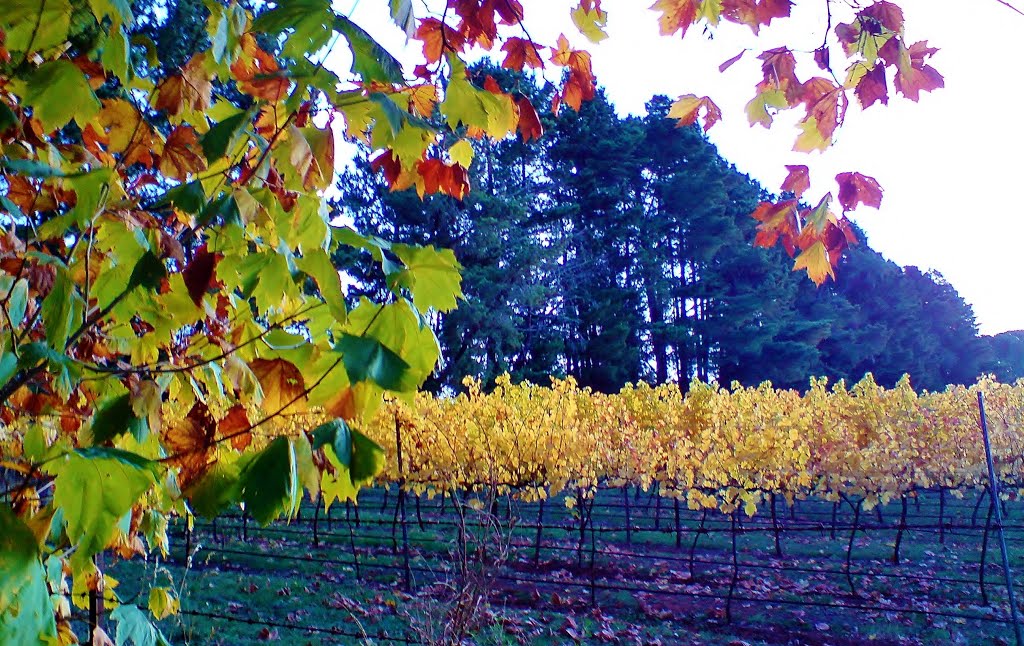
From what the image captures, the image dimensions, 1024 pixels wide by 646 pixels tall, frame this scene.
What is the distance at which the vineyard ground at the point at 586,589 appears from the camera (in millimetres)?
5578

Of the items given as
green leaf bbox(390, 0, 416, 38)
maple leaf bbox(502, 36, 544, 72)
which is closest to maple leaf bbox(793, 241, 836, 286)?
maple leaf bbox(502, 36, 544, 72)

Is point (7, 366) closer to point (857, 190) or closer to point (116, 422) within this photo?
point (116, 422)

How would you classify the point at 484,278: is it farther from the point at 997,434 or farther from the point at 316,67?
the point at 316,67

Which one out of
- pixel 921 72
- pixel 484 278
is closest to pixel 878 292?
pixel 484 278

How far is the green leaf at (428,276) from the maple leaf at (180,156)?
480mm

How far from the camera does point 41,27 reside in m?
0.89

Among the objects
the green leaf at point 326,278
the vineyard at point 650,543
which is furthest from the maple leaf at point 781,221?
the vineyard at point 650,543

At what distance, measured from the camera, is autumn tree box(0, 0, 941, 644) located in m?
0.71

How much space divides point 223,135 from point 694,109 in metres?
1.20

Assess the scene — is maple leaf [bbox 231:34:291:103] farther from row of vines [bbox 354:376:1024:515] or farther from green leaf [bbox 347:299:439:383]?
row of vines [bbox 354:376:1024:515]

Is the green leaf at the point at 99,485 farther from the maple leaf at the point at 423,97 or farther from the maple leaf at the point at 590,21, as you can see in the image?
the maple leaf at the point at 590,21

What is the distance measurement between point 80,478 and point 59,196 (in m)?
0.78

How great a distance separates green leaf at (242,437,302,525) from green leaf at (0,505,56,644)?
173 millimetres

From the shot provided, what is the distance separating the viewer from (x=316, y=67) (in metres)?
0.78
